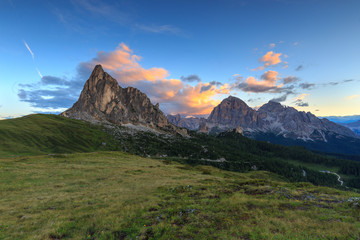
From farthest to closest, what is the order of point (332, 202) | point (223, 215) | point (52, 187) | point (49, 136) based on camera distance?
point (49, 136) < point (52, 187) < point (332, 202) < point (223, 215)

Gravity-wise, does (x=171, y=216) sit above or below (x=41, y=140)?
below

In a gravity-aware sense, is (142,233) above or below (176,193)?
above

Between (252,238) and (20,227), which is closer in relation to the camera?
(252,238)

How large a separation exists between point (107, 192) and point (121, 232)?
1517cm

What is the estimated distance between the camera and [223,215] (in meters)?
16.9

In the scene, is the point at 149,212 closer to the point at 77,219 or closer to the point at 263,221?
the point at 77,219

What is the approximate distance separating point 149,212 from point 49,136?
17090cm

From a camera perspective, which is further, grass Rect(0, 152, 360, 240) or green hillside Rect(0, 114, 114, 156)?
green hillside Rect(0, 114, 114, 156)

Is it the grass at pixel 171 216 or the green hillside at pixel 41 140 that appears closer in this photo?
the grass at pixel 171 216

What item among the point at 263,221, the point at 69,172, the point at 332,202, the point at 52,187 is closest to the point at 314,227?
the point at 263,221

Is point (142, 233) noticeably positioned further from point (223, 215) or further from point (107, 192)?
point (107, 192)

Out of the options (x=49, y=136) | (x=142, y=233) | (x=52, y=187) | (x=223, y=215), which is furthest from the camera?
(x=49, y=136)

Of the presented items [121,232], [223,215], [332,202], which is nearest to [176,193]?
[223,215]

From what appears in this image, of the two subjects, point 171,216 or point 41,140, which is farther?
point 41,140
